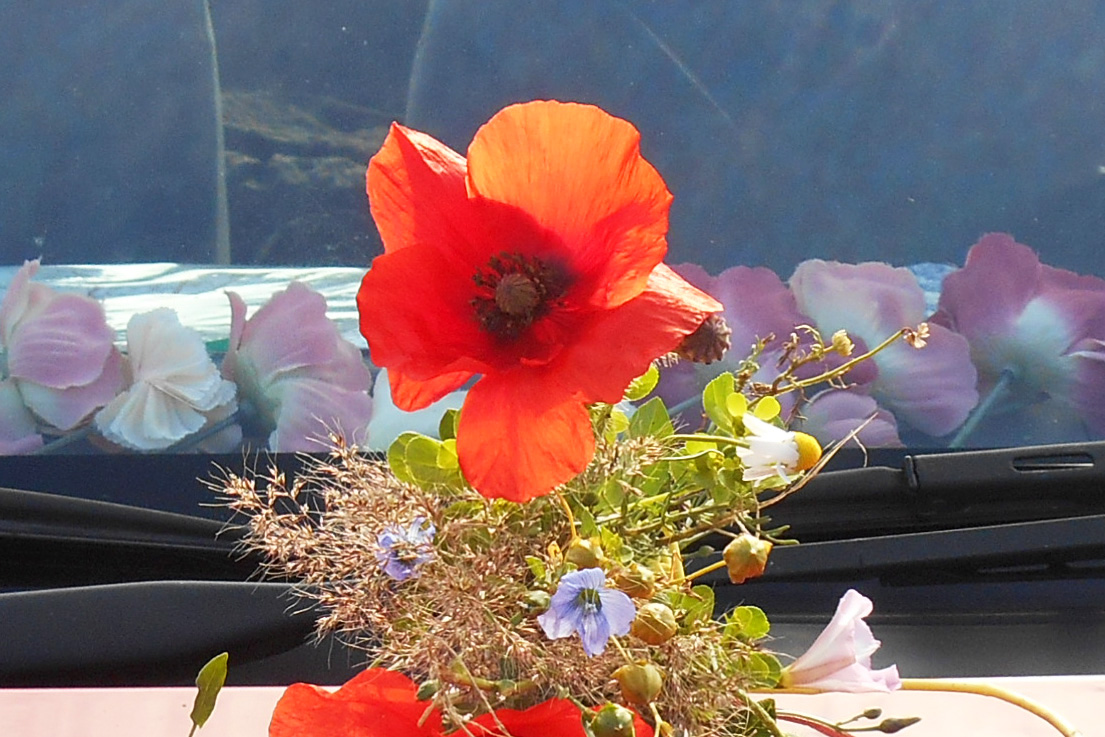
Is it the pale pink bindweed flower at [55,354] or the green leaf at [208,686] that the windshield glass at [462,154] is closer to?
the pale pink bindweed flower at [55,354]

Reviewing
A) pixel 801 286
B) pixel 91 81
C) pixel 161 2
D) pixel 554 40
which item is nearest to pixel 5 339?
pixel 91 81

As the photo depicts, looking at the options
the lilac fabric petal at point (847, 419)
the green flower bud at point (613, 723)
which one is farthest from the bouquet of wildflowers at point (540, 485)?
the lilac fabric petal at point (847, 419)

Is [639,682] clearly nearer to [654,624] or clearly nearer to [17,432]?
[654,624]

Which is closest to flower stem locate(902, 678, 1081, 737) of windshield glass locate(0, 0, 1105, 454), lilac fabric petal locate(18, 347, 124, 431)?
windshield glass locate(0, 0, 1105, 454)

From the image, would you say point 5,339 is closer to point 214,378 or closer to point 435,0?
point 214,378

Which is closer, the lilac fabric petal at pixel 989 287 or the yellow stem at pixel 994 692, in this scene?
the yellow stem at pixel 994 692

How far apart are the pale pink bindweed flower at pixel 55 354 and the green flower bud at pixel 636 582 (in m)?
1.14

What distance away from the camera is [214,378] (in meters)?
1.59

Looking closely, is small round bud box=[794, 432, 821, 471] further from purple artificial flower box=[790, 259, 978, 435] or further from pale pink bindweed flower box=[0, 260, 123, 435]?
pale pink bindweed flower box=[0, 260, 123, 435]

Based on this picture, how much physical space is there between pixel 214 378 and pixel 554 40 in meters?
0.68

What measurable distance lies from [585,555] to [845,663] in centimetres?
20

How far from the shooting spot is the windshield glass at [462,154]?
1.57 meters

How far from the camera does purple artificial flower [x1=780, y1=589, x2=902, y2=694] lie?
704 millimetres

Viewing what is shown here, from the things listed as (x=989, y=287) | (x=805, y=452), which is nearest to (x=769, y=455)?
(x=805, y=452)
